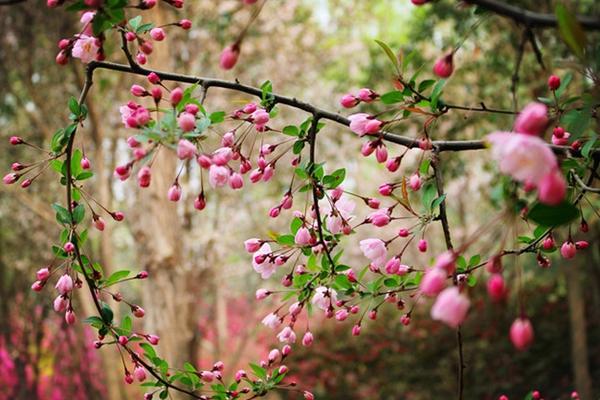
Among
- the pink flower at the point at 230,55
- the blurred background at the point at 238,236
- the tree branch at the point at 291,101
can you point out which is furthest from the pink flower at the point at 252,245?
the blurred background at the point at 238,236

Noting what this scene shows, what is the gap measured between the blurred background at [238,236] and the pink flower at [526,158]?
289 centimetres

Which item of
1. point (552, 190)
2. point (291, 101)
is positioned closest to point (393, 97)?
point (291, 101)

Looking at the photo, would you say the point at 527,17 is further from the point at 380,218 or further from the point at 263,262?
the point at 263,262

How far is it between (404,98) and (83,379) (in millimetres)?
4762

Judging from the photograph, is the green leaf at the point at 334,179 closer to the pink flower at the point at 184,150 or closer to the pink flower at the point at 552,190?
the pink flower at the point at 184,150

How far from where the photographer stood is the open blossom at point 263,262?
37.3 inches

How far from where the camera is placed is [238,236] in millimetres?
6453

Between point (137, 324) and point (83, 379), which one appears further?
point (137, 324)

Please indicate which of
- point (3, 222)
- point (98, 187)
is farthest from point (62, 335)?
point (98, 187)

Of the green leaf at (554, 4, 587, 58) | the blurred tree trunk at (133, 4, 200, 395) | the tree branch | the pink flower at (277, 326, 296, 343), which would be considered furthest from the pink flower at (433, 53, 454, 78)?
the blurred tree trunk at (133, 4, 200, 395)

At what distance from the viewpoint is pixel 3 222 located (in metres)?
5.09

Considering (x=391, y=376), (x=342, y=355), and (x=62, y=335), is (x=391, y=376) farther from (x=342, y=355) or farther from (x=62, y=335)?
(x=62, y=335)

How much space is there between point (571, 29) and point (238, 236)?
19.8 feet

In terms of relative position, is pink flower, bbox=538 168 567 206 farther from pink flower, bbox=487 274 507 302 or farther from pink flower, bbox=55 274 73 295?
pink flower, bbox=55 274 73 295
